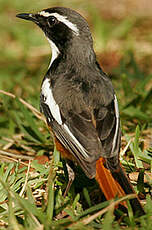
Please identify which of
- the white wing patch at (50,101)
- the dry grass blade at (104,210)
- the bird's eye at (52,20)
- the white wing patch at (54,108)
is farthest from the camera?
the bird's eye at (52,20)

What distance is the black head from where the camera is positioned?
4.63 meters

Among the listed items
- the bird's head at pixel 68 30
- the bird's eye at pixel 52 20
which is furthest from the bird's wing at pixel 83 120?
the bird's eye at pixel 52 20

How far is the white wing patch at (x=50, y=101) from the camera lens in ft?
13.5

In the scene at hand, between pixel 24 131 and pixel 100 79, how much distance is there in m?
1.39

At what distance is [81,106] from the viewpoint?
13.3ft

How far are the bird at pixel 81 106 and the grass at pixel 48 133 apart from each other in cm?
27

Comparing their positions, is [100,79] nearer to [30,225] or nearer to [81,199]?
[81,199]

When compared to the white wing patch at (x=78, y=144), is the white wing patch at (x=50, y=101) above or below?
above

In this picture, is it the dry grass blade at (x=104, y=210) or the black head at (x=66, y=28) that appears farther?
the black head at (x=66, y=28)

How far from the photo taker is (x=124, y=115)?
549 cm

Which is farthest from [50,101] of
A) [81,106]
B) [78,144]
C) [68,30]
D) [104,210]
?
[104,210]

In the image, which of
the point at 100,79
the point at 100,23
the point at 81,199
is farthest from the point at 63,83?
the point at 100,23

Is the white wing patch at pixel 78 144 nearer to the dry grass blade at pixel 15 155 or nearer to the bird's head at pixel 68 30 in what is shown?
the bird's head at pixel 68 30

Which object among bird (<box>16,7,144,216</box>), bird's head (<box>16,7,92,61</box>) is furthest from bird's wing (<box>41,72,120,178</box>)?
bird's head (<box>16,7,92,61</box>)
